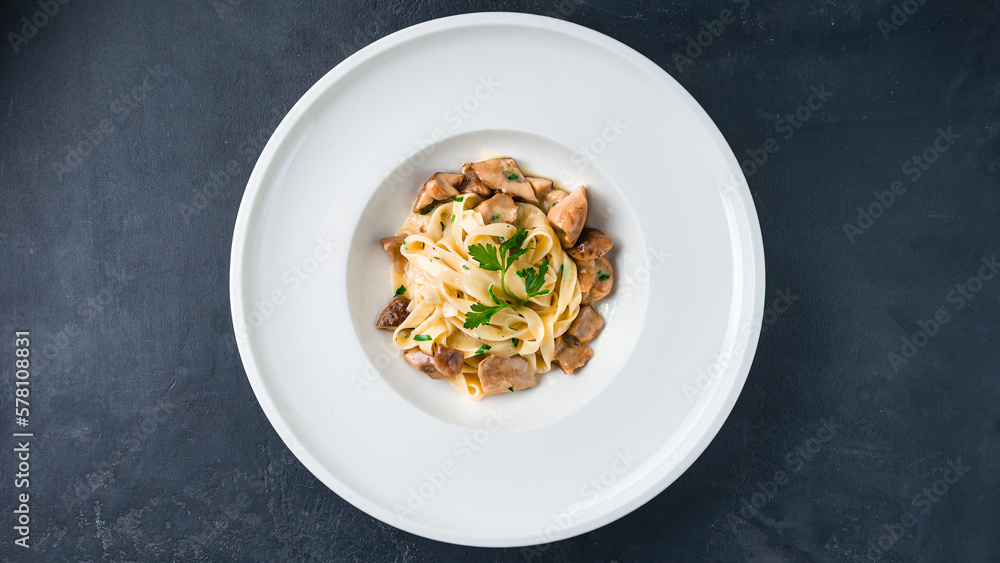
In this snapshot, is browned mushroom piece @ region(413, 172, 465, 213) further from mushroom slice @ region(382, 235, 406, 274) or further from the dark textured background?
the dark textured background

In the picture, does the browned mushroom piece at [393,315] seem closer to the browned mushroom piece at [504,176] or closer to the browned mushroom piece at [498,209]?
the browned mushroom piece at [498,209]

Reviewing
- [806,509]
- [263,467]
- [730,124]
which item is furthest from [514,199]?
[806,509]

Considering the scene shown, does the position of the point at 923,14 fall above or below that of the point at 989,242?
above

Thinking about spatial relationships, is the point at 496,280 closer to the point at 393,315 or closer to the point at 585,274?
the point at 585,274

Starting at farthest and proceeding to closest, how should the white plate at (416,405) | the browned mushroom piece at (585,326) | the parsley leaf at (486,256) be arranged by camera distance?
the browned mushroom piece at (585,326), the parsley leaf at (486,256), the white plate at (416,405)

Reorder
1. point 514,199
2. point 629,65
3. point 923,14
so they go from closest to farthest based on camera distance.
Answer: point 629,65 < point 514,199 < point 923,14

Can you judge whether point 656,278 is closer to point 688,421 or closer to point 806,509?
point 688,421

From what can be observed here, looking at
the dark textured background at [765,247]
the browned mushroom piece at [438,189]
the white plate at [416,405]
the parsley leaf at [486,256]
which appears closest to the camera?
the white plate at [416,405]

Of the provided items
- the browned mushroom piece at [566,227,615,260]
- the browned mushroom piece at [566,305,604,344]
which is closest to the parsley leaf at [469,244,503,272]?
the browned mushroom piece at [566,227,615,260]

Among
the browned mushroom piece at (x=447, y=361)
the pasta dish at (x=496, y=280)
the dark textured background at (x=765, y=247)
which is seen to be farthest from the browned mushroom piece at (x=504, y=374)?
the dark textured background at (x=765, y=247)
